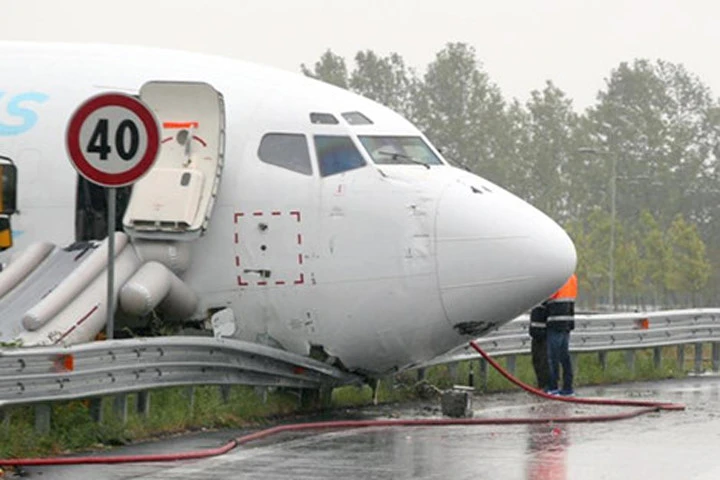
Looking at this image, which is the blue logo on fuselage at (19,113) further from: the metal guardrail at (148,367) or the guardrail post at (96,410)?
the guardrail post at (96,410)

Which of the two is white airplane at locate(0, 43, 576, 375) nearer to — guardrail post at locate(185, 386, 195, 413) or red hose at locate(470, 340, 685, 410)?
guardrail post at locate(185, 386, 195, 413)

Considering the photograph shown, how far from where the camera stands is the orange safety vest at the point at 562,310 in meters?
21.1

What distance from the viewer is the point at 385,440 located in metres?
15.3

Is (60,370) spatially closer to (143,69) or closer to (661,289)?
(143,69)

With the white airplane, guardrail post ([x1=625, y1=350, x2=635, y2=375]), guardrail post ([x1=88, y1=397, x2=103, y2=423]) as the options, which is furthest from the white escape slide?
guardrail post ([x1=625, y1=350, x2=635, y2=375])

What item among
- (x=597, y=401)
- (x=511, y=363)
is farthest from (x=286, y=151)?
(x=511, y=363)

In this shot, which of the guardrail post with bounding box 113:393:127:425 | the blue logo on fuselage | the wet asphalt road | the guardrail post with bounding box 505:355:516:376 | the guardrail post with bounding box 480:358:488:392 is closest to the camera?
the wet asphalt road

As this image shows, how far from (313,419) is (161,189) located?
2.52 m

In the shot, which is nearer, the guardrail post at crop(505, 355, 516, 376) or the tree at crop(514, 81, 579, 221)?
the guardrail post at crop(505, 355, 516, 376)

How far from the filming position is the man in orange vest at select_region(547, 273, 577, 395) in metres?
21.0

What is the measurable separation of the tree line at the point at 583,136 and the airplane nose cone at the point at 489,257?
95407 mm

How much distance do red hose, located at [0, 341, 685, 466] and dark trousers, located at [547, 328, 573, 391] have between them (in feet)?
1.27

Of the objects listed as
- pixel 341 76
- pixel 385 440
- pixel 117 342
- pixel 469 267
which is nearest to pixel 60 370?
pixel 117 342

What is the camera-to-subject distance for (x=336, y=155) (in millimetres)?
17688
